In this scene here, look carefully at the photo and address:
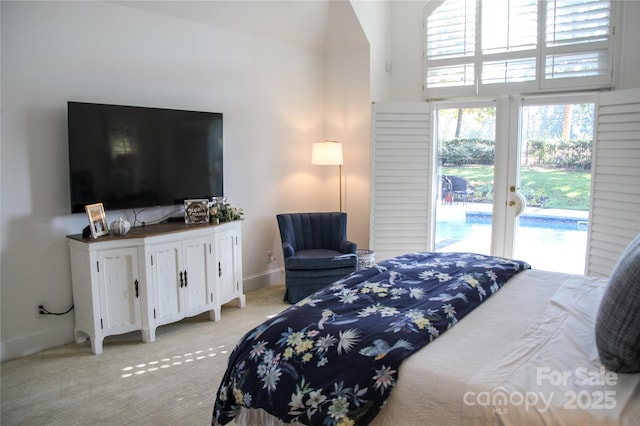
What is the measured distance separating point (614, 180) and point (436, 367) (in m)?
3.24

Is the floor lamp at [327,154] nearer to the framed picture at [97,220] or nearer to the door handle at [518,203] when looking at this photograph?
the door handle at [518,203]

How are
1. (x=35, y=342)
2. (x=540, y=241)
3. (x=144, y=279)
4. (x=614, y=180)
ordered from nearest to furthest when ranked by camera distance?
(x=35, y=342), (x=144, y=279), (x=614, y=180), (x=540, y=241)

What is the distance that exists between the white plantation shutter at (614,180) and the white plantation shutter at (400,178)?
1.55 metres

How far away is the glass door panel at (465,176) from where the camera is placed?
480cm

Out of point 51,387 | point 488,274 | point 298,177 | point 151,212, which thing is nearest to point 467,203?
point 298,177

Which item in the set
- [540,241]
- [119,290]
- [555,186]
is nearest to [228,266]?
[119,290]

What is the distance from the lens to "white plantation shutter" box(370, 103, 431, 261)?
4.94 meters

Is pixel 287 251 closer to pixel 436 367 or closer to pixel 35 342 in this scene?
pixel 35 342

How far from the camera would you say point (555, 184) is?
14.6ft

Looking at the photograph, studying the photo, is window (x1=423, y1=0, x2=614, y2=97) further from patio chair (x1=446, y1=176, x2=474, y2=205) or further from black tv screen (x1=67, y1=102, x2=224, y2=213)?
black tv screen (x1=67, y1=102, x2=224, y2=213)

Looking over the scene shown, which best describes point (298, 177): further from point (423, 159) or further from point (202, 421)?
point (202, 421)

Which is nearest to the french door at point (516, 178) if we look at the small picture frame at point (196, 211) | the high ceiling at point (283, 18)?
the high ceiling at point (283, 18)

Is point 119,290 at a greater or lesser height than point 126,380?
greater

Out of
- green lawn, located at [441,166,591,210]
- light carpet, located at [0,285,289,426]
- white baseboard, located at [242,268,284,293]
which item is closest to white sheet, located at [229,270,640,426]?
light carpet, located at [0,285,289,426]
